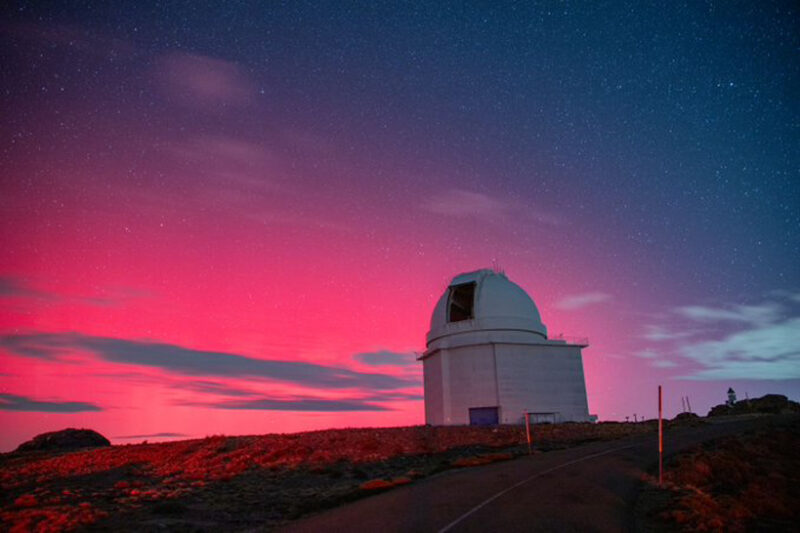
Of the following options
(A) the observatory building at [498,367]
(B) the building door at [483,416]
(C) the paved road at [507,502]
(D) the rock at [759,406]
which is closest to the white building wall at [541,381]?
(A) the observatory building at [498,367]

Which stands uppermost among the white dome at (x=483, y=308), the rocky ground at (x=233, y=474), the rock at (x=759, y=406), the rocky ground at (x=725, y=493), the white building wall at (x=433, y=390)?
the white dome at (x=483, y=308)

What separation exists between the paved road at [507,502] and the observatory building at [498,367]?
19.8 meters

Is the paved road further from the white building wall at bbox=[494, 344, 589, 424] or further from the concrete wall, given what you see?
the concrete wall

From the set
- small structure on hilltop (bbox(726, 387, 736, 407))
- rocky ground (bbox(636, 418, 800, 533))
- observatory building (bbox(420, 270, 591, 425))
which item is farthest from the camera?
small structure on hilltop (bbox(726, 387, 736, 407))

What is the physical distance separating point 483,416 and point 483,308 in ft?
26.2

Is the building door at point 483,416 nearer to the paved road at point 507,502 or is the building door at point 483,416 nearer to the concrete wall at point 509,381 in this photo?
the concrete wall at point 509,381

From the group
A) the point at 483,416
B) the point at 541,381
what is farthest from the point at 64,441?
the point at 541,381

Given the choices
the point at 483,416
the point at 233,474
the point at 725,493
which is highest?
the point at 725,493

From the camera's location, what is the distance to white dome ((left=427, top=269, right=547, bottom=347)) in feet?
125

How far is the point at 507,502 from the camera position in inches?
393

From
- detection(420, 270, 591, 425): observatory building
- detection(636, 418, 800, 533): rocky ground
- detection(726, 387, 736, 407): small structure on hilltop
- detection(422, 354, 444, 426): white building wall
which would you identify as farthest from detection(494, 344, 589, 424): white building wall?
detection(726, 387, 736, 407): small structure on hilltop

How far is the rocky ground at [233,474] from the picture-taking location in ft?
36.1

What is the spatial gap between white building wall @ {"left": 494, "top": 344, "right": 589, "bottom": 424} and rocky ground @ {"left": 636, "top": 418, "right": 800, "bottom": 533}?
17.2m

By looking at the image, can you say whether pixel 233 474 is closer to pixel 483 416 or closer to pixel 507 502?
pixel 507 502
